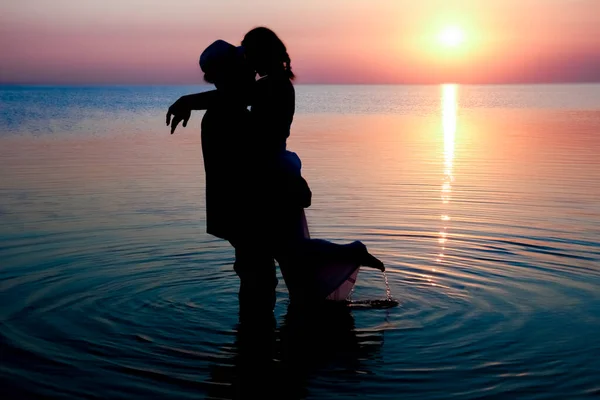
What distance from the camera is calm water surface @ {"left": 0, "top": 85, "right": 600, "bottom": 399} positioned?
6215 mm

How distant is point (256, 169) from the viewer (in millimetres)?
6891

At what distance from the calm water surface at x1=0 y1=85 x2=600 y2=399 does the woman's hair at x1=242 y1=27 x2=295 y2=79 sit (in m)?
2.38

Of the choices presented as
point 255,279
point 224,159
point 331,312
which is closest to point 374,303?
point 331,312

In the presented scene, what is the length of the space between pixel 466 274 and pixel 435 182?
26.5ft

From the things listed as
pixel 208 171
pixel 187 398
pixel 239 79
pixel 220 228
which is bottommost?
pixel 187 398

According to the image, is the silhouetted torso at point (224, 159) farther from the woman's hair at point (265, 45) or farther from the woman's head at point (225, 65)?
the woman's hair at point (265, 45)

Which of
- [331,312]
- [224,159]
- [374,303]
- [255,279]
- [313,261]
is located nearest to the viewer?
[224,159]

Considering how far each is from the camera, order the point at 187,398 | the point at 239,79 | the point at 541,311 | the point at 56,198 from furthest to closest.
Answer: the point at 56,198
the point at 541,311
the point at 239,79
the point at 187,398

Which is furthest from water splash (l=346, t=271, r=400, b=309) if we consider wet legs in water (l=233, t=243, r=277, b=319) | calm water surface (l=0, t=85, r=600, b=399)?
wet legs in water (l=233, t=243, r=277, b=319)

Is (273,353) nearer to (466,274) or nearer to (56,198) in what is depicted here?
(466,274)

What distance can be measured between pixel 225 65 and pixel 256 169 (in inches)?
34.9

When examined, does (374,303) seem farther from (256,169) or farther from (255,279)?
(256,169)

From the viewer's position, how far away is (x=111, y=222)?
12.5m

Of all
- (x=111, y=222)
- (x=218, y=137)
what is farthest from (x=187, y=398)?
(x=111, y=222)
